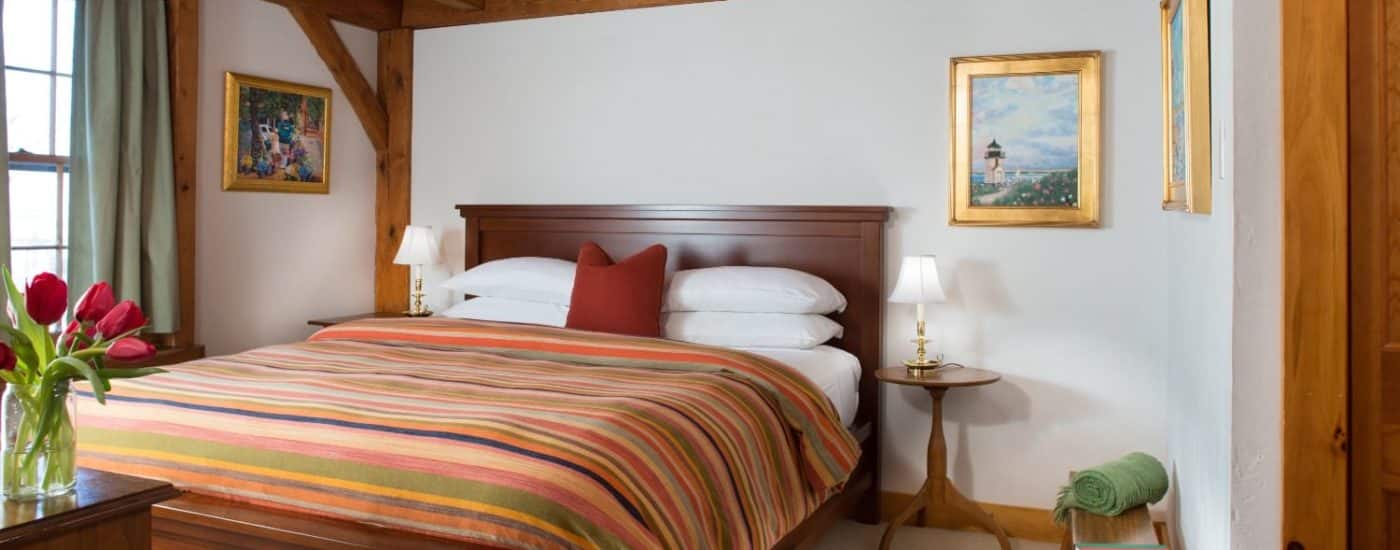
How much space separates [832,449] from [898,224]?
1163 mm

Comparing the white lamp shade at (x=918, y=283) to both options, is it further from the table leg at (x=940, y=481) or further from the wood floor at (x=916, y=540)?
the wood floor at (x=916, y=540)

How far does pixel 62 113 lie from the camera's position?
13.3 feet

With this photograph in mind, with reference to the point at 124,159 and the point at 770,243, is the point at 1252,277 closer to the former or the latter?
the point at 770,243

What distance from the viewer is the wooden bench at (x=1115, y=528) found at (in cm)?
258

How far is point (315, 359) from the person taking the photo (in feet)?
11.1

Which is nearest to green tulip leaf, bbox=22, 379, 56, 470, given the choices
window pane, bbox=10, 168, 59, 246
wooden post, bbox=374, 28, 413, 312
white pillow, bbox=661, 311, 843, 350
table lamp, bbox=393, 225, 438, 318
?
white pillow, bbox=661, 311, 843, 350

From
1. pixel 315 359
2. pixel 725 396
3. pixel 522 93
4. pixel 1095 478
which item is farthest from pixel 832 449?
pixel 522 93

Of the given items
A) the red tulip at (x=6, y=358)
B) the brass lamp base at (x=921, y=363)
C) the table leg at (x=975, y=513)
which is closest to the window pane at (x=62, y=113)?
the red tulip at (x=6, y=358)

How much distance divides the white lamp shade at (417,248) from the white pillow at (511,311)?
427 millimetres

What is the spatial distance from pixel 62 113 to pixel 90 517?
329cm

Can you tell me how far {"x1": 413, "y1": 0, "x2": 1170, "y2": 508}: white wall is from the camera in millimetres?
3873

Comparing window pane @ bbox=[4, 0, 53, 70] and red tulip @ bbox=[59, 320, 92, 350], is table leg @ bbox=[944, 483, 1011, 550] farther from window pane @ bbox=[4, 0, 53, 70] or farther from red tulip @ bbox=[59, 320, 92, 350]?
window pane @ bbox=[4, 0, 53, 70]

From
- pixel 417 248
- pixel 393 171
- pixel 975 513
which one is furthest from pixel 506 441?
pixel 393 171

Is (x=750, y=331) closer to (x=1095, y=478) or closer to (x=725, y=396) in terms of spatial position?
(x=725, y=396)
